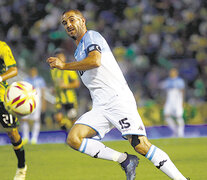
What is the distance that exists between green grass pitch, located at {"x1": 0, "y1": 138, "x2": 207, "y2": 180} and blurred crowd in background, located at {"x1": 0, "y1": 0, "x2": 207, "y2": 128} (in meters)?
6.27

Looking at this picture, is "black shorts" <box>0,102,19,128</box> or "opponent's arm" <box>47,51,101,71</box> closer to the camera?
"opponent's arm" <box>47,51,101,71</box>

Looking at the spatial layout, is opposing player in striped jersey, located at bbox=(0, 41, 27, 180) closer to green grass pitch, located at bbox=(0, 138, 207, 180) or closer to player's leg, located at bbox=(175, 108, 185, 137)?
green grass pitch, located at bbox=(0, 138, 207, 180)

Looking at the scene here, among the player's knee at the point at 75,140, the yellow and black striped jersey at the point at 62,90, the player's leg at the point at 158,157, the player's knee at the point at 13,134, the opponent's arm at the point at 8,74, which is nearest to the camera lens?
the player's leg at the point at 158,157

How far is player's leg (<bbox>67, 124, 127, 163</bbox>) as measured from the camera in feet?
18.7

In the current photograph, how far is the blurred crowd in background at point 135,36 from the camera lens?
18578 mm

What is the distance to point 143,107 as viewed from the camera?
1767 cm

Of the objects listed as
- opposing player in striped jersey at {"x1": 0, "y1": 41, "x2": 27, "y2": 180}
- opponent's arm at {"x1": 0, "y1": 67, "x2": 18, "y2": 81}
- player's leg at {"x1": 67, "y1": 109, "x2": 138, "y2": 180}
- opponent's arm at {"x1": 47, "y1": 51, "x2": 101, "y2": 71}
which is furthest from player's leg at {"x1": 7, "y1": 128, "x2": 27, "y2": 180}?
opponent's arm at {"x1": 47, "y1": 51, "x2": 101, "y2": 71}

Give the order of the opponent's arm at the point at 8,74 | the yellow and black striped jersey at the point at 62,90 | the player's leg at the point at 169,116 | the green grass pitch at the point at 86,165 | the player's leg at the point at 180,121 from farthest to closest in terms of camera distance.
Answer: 1. the player's leg at the point at 169,116
2. the player's leg at the point at 180,121
3. the yellow and black striped jersey at the point at 62,90
4. the green grass pitch at the point at 86,165
5. the opponent's arm at the point at 8,74

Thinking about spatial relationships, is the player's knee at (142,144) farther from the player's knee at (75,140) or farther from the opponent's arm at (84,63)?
the opponent's arm at (84,63)

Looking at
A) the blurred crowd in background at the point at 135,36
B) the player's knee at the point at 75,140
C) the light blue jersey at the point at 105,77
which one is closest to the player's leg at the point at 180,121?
the blurred crowd in background at the point at 135,36

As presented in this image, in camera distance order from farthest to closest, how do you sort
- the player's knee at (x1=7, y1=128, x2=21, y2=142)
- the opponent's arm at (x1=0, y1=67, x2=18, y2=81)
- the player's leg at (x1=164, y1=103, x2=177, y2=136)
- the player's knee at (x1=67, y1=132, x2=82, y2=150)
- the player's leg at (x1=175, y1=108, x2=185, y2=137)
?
1. the player's leg at (x1=164, y1=103, x2=177, y2=136)
2. the player's leg at (x1=175, y1=108, x2=185, y2=137)
3. the player's knee at (x1=7, y1=128, x2=21, y2=142)
4. the opponent's arm at (x1=0, y1=67, x2=18, y2=81)
5. the player's knee at (x1=67, y1=132, x2=82, y2=150)

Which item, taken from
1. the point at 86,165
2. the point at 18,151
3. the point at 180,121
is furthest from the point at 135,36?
the point at 18,151

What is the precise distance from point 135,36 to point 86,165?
1251cm

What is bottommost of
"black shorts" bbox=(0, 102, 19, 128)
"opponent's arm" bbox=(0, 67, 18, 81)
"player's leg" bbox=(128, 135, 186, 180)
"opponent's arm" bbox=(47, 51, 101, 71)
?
"player's leg" bbox=(128, 135, 186, 180)
